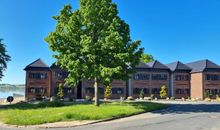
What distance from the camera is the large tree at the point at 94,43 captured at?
110 ft

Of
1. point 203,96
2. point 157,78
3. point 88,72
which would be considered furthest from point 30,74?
point 203,96

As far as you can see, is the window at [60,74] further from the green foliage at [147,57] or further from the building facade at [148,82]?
the green foliage at [147,57]

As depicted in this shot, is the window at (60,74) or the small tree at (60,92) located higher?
the window at (60,74)

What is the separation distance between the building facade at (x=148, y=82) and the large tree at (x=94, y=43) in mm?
27820

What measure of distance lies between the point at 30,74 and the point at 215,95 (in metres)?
39.8

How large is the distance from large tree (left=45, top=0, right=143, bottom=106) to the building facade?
2782cm

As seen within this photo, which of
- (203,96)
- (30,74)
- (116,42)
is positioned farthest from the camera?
(203,96)

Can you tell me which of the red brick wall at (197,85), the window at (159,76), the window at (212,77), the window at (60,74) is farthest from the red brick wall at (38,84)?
the window at (212,77)

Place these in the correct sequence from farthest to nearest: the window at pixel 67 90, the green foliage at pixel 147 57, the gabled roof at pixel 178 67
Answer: the green foliage at pixel 147 57, the gabled roof at pixel 178 67, the window at pixel 67 90

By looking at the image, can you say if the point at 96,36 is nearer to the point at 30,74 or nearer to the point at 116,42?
the point at 116,42

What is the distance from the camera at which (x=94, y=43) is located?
34.4m

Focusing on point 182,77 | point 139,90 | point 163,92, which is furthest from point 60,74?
point 182,77

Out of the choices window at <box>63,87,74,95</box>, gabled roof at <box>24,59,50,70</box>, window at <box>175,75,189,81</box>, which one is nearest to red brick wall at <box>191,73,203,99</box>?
window at <box>175,75,189,81</box>

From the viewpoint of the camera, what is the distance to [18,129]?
67.1ft
